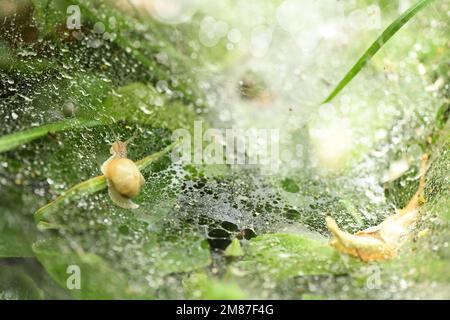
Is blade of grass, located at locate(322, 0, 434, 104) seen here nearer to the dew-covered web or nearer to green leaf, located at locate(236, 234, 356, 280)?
the dew-covered web

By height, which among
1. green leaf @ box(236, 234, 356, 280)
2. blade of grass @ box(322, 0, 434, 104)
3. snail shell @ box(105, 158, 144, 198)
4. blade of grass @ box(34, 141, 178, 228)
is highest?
blade of grass @ box(322, 0, 434, 104)

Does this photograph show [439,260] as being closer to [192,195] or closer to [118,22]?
[192,195]

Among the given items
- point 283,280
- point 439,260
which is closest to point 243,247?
point 283,280

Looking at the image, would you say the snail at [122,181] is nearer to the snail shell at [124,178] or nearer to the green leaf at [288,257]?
the snail shell at [124,178]

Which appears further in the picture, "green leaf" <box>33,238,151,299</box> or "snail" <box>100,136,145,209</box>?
"snail" <box>100,136,145,209</box>

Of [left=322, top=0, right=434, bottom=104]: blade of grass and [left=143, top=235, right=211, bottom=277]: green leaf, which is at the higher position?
[left=322, top=0, right=434, bottom=104]: blade of grass

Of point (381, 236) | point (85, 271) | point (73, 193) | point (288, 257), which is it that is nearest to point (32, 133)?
point (73, 193)

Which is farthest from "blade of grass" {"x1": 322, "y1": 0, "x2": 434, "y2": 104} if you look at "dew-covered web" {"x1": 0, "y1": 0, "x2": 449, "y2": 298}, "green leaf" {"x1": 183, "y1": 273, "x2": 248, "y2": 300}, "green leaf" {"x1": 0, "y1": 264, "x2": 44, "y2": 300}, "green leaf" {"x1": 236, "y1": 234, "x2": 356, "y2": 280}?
"green leaf" {"x1": 0, "y1": 264, "x2": 44, "y2": 300}

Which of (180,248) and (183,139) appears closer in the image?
(180,248)
